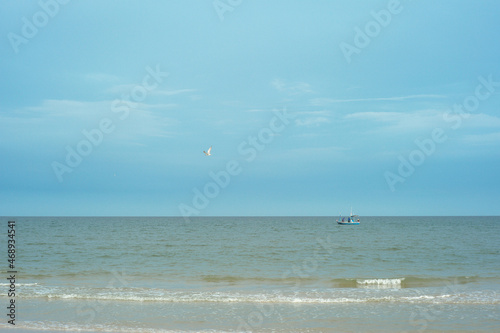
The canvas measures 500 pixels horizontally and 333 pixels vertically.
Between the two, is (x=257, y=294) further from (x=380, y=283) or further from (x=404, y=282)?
(x=404, y=282)

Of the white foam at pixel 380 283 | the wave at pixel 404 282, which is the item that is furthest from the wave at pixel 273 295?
the wave at pixel 404 282

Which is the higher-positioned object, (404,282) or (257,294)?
(404,282)

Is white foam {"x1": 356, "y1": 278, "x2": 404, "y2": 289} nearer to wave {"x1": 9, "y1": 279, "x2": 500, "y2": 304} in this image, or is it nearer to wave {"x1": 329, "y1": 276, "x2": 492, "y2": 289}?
wave {"x1": 329, "y1": 276, "x2": 492, "y2": 289}

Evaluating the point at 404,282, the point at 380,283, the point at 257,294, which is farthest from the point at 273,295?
the point at 404,282

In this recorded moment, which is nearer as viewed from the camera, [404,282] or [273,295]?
[273,295]

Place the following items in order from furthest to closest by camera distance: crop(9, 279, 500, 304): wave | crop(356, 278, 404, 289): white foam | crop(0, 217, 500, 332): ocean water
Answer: crop(356, 278, 404, 289): white foam
crop(9, 279, 500, 304): wave
crop(0, 217, 500, 332): ocean water

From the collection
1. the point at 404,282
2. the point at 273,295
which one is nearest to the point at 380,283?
the point at 404,282

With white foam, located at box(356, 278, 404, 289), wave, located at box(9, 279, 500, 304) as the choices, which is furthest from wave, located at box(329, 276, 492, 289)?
wave, located at box(9, 279, 500, 304)

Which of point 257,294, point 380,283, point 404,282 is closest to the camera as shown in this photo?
point 257,294

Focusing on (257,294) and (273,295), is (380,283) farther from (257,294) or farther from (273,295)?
(257,294)

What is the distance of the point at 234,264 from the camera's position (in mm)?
31734

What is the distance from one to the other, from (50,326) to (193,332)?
470cm

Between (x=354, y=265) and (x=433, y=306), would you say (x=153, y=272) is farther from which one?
(x=433, y=306)

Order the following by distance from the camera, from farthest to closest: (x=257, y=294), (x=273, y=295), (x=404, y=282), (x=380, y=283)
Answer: (x=404, y=282)
(x=380, y=283)
(x=257, y=294)
(x=273, y=295)
